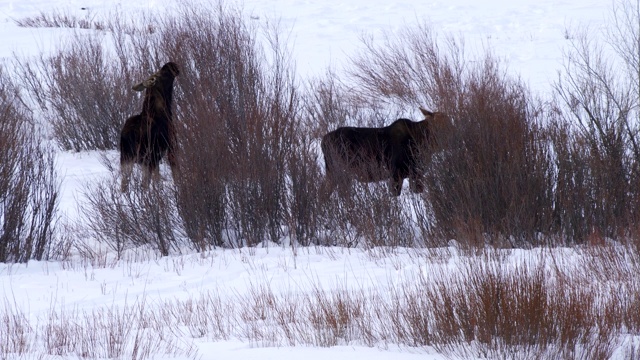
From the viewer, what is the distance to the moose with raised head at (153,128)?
11938mm

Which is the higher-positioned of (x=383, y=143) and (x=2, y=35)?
(x=2, y=35)

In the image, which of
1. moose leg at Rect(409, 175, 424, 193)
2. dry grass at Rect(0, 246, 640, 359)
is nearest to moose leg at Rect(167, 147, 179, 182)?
moose leg at Rect(409, 175, 424, 193)

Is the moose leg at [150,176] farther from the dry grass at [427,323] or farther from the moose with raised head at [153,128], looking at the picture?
the dry grass at [427,323]

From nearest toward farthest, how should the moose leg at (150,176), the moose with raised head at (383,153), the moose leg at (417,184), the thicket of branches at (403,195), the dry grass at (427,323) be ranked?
1. the dry grass at (427,323)
2. the thicket of branches at (403,195)
3. the moose leg at (150,176)
4. the moose with raised head at (383,153)
5. the moose leg at (417,184)

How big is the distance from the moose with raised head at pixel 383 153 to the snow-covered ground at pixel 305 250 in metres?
1.67

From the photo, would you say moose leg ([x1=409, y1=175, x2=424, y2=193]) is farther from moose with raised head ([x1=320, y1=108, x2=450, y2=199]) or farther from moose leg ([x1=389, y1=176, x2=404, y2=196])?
moose leg ([x1=389, y1=176, x2=404, y2=196])

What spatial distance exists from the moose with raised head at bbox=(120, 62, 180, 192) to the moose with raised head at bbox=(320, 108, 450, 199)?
2.33 m

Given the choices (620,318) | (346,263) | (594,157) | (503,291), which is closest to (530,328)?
(503,291)

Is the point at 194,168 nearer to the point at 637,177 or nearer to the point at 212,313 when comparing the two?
the point at 212,313

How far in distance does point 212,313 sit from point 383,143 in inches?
227

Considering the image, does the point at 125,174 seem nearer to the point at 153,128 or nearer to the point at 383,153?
the point at 153,128

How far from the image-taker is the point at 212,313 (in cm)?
696

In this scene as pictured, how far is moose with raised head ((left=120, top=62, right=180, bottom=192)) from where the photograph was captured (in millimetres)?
11938

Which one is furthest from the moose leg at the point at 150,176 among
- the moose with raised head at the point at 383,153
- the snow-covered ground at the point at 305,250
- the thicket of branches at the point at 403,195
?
the moose with raised head at the point at 383,153
